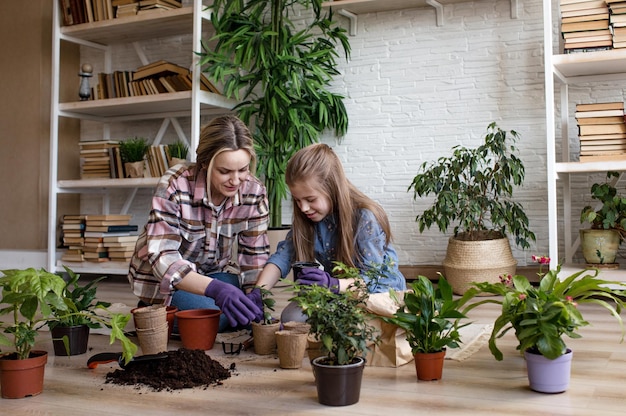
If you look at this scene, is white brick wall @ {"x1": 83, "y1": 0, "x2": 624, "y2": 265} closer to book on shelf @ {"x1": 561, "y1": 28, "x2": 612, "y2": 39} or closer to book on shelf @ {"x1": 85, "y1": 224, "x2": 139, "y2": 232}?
book on shelf @ {"x1": 561, "y1": 28, "x2": 612, "y2": 39}

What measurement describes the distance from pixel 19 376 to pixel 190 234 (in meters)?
0.92

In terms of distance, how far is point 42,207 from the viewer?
5.09 metres

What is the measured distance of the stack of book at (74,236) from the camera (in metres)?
4.52

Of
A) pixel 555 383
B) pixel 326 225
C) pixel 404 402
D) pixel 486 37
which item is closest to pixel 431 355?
pixel 404 402

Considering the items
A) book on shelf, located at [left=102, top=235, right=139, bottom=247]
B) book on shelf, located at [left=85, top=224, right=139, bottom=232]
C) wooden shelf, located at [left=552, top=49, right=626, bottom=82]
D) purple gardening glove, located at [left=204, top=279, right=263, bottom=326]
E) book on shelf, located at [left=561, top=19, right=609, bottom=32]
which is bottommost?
purple gardening glove, located at [left=204, top=279, right=263, bottom=326]

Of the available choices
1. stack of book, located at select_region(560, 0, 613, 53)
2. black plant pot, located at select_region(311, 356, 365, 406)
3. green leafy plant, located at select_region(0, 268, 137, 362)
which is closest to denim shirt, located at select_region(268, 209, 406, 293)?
black plant pot, located at select_region(311, 356, 365, 406)

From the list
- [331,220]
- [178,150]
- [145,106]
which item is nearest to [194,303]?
[331,220]

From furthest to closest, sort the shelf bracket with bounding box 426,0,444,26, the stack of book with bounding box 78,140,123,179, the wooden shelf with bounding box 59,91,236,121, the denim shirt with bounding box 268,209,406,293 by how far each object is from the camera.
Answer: the stack of book with bounding box 78,140,123,179 < the wooden shelf with bounding box 59,91,236,121 < the shelf bracket with bounding box 426,0,444,26 < the denim shirt with bounding box 268,209,406,293

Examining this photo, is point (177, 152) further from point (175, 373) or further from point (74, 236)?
point (175, 373)

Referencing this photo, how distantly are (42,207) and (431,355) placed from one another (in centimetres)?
420

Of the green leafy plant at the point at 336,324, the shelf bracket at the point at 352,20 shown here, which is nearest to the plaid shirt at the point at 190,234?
the green leafy plant at the point at 336,324

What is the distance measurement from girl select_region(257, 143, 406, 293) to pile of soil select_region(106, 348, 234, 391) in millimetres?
519

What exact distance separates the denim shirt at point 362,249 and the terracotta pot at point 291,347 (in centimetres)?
30

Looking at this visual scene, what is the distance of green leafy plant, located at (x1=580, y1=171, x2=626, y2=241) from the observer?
11.0ft
